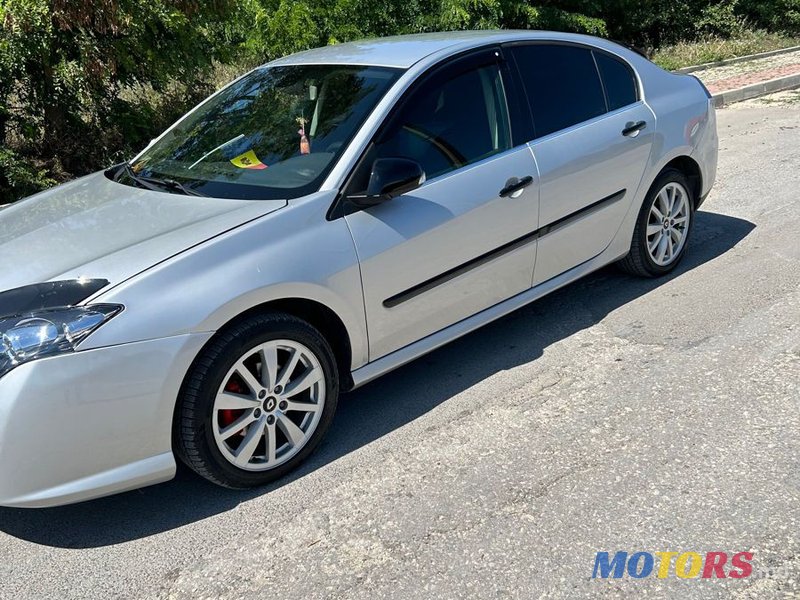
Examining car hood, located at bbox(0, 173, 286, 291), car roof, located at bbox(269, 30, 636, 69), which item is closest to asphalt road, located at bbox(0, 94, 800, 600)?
car hood, located at bbox(0, 173, 286, 291)

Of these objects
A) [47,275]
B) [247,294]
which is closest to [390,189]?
[247,294]

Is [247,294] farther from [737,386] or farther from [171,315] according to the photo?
[737,386]

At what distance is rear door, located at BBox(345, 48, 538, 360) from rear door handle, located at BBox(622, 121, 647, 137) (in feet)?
2.55

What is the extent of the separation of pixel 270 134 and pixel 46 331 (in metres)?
1.54

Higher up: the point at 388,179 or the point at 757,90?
the point at 388,179

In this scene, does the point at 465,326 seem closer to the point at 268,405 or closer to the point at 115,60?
the point at 268,405

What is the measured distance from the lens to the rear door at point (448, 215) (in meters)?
3.50

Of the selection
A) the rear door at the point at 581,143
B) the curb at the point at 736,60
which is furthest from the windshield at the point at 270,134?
the curb at the point at 736,60

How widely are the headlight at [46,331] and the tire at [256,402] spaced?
0.40m

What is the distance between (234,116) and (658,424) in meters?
2.56

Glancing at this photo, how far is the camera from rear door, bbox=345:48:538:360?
3.50 meters

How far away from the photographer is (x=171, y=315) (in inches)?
113

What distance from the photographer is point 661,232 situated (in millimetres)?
5051

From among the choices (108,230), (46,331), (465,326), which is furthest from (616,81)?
(46,331)
